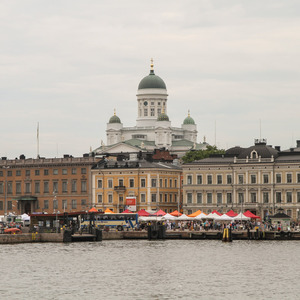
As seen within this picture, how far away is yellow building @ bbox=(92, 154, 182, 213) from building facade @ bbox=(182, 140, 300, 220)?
262 inches

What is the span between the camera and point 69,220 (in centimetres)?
11700

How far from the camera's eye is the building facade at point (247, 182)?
12825 centimetres

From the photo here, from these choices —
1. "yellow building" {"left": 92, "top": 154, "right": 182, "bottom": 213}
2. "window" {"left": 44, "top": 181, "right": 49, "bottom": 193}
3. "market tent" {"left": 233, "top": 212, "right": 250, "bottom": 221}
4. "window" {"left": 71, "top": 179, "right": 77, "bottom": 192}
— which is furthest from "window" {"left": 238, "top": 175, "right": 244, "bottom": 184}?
"window" {"left": 44, "top": 181, "right": 49, "bottom": 193}

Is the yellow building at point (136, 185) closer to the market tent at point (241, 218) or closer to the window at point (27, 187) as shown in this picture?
the window at point (27, 187)

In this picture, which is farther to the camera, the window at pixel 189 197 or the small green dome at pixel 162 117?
the small green dome at pixel 162 117

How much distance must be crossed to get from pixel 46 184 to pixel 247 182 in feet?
104

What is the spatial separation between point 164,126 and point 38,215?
8322 cm

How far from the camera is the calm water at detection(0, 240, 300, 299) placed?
56.2m

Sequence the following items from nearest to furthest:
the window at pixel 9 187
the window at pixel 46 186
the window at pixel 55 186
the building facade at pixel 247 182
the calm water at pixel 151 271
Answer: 1. the calm water at pixel 151 271
2. the building facade at pixel 247 182
3. the window at pixel 55 186
4. the window at pixel 46 186
5. the window at pixel 9 187

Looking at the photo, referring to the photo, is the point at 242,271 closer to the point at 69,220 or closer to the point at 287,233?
the point at 287,233

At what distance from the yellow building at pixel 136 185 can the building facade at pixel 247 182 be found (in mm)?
6659

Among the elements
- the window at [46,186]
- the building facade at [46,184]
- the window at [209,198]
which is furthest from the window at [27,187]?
the window at [209,198]

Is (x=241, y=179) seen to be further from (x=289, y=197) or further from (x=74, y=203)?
(x=74, y=203)

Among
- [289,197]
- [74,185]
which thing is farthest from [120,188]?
[289,197]
